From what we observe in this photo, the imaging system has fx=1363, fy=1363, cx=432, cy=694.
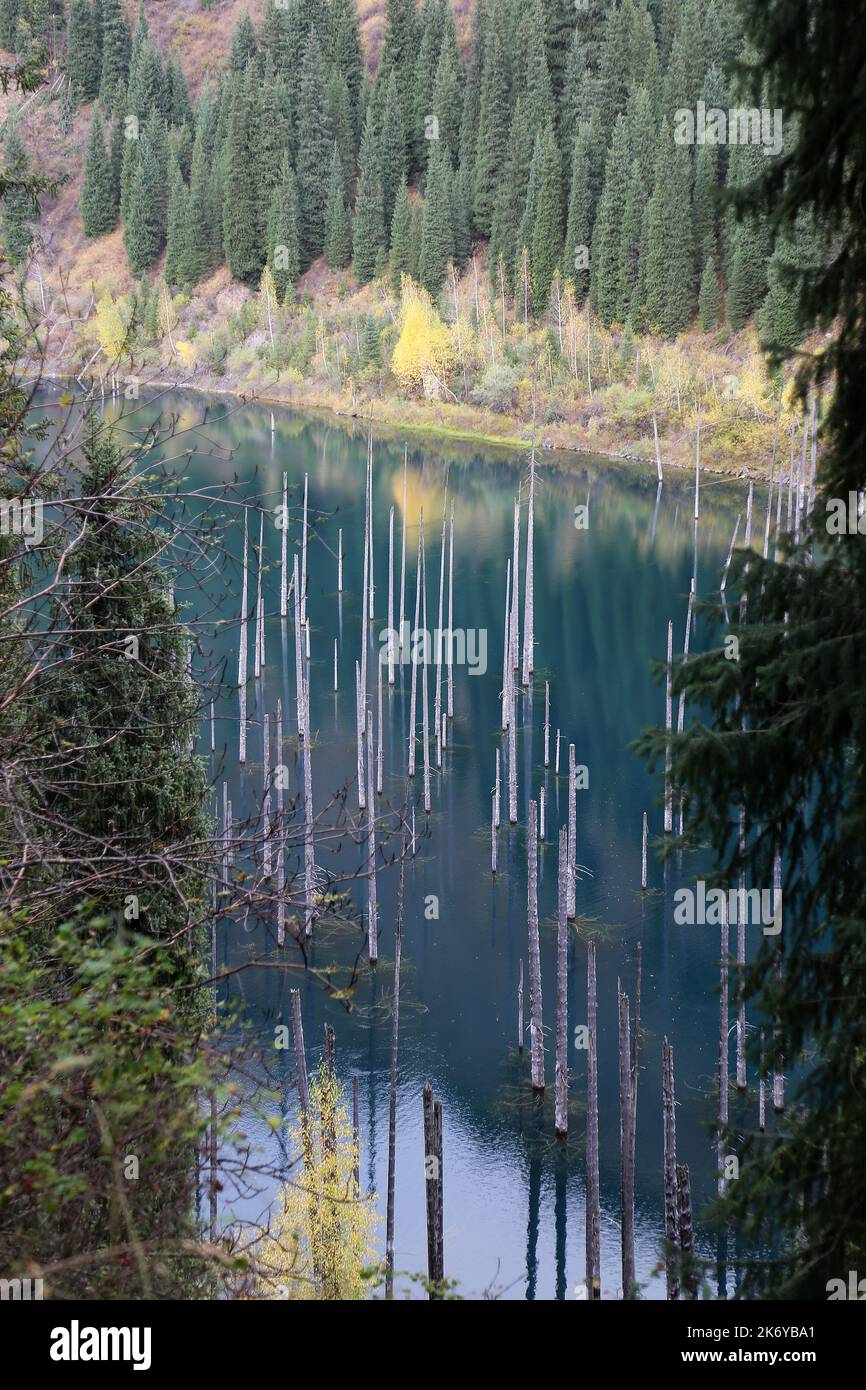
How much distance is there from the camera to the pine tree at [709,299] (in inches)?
2990

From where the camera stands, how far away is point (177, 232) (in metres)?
108

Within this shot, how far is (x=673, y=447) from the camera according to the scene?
7238 cm

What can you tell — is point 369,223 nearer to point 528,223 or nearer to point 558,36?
point 528,223

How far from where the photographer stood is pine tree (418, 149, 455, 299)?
9144cm

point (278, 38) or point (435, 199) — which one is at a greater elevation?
point (278, 38)

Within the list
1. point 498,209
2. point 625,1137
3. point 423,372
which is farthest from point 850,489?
point 498,209

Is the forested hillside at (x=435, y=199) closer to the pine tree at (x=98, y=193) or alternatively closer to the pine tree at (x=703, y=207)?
the pine tree at (x=703, y=207)

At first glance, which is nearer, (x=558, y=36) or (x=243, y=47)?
(x=558, y=36)

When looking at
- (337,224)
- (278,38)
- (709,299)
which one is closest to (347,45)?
(278,38)

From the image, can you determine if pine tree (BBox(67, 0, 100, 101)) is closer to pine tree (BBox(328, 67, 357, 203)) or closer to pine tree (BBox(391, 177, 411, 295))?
pine tree (BBox(328, 67, 357, 203))

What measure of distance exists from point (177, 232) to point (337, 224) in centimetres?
1564

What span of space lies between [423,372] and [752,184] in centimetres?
8075

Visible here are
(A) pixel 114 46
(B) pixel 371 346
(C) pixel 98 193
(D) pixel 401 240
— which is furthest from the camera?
(A) pixel 114 46

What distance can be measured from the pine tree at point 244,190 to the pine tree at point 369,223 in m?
9.48
